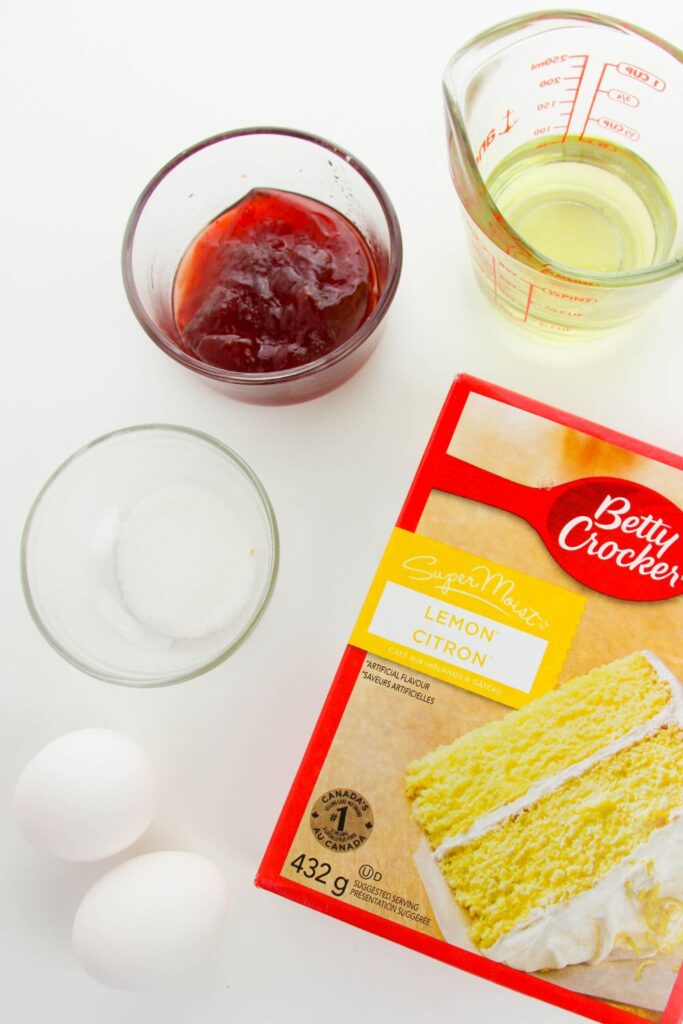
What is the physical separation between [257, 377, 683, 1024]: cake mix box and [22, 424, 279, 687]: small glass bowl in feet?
0.73

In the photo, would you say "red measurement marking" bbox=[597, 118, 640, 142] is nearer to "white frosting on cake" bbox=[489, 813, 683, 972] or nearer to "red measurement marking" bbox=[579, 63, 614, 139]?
"red measurement marking" bbox=[579, 63, 614, 139]

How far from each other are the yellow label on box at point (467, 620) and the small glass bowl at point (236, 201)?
0.76 feet

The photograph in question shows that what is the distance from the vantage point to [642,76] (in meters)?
0.96

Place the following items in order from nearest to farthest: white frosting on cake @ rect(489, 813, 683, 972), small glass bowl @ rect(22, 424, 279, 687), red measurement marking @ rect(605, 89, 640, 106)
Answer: white frosting on cake @ rect(489, 813, 683, 972) < red measurement marking @ rect(605, 89, 640, 106) < small glass bowl @ rect(22, 424, 279, 687)

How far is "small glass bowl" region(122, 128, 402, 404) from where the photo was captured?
98 centimetres

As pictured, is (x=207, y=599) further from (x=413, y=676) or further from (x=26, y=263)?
(x=26, y=263)

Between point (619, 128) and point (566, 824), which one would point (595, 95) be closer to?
point (619, 128)

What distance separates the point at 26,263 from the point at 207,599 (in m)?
0.53

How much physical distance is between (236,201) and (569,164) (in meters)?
0.41

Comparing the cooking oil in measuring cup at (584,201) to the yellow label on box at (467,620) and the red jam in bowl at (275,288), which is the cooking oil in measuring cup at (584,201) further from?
the yellow label on box at (467,620)

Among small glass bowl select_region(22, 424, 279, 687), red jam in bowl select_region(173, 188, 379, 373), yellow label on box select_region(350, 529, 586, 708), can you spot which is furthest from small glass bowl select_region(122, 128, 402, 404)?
yellow label on box select_region(350, 529, 586, 708)

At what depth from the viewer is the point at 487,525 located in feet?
3.08

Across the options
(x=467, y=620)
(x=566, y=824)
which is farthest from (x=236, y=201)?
(x=566, y=824)

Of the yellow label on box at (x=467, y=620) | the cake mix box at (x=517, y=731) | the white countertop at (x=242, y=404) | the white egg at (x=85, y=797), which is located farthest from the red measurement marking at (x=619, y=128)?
the white egg at (x=85, y=797)
